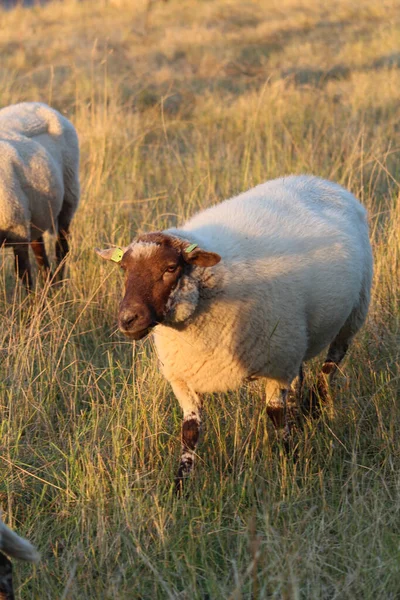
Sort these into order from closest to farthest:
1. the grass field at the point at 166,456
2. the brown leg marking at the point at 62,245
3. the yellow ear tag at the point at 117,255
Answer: the grass field at the point at 166,456, the yellow ear tag at the point at 117,255, the brown leg marking at the point at 62,245

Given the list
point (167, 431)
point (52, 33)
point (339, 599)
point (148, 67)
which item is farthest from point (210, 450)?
point (52, 33)

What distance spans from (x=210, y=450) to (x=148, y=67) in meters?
10.6

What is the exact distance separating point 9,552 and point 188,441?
1.31m

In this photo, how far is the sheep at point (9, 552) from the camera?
2.38 meters

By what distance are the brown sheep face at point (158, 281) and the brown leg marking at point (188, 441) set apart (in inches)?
24.6

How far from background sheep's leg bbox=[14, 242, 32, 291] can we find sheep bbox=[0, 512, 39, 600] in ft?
10.5

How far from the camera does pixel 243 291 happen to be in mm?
3387

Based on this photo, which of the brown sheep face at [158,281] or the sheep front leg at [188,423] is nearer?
the brown sheep face at [158,281]

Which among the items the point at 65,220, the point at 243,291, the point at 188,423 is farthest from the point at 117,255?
the point at 65,220

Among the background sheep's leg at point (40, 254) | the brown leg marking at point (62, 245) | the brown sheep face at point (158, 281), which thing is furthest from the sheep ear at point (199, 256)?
Answer: the brown leg marking at point (62, 245)

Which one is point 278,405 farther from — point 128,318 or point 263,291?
point 128,318

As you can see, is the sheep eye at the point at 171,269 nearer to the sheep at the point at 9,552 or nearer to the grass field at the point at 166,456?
the grass field at the point at 166,456

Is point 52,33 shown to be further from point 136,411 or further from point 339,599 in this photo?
point 339,599

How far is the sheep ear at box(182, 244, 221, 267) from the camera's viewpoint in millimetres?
3061
